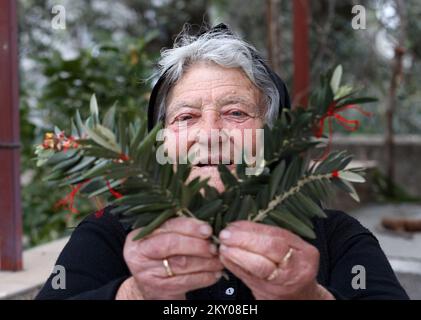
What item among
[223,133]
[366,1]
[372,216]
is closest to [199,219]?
[223,133]

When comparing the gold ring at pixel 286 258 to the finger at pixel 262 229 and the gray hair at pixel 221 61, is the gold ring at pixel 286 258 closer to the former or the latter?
the finger at pixel 262 229

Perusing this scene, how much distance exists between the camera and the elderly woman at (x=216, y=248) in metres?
1.04

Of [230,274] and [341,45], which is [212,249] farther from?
[341,45]

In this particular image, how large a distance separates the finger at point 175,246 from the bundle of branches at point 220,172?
23mm

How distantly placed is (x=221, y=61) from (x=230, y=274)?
22.0 inches

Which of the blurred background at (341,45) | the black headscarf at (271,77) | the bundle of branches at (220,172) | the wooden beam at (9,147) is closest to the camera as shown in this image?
the bundle of branches at (220,172)

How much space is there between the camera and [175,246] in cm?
103

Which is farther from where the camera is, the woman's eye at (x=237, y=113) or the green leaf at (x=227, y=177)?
the woman's eye at (x=237, y=113)

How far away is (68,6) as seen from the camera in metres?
10.8

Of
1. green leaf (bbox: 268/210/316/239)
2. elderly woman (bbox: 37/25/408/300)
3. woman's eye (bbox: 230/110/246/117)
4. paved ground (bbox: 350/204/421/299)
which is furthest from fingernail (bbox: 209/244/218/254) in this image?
paved ground (bbox: 350/204/421/299)

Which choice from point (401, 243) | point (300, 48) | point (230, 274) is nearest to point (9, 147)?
point (230, 274)

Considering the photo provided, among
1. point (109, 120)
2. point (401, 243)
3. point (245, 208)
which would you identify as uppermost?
point (109, 120)

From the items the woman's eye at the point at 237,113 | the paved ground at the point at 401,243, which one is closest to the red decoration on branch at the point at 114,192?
the woman's eye at the point at 237,113

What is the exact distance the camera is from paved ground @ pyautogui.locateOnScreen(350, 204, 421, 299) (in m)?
4.44
